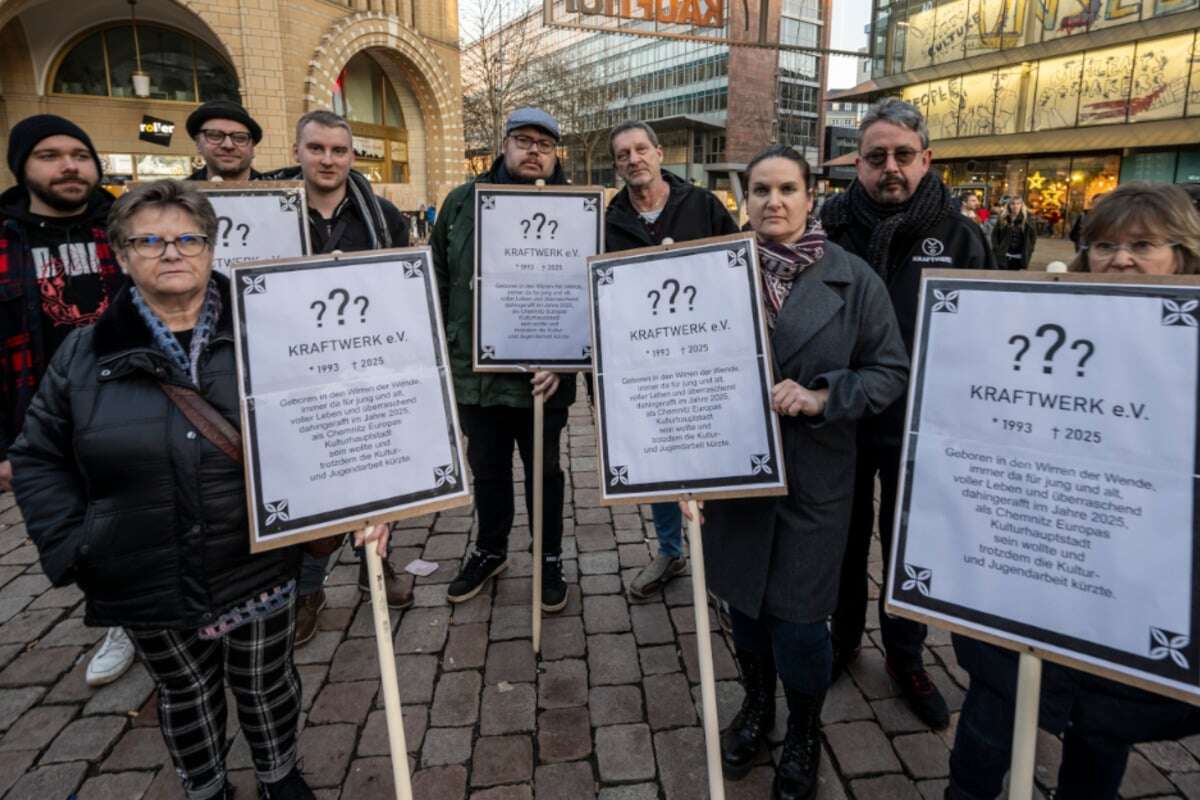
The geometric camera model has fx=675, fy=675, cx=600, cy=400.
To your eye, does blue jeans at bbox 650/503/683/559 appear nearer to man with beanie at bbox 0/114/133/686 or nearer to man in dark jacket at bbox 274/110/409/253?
man in dark jacket at bbox 274/110/409/253

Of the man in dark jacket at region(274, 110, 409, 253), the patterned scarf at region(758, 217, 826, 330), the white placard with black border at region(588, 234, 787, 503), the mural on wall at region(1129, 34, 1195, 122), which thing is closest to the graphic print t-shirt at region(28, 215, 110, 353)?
the man in dark jacket at region(274, 110, 409, 253)

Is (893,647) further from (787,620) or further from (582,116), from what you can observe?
(582,116)

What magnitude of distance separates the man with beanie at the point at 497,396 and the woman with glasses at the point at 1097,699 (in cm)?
215

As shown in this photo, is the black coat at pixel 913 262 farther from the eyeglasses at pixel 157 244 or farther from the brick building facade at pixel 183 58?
the brick building facade at pixel 183 58

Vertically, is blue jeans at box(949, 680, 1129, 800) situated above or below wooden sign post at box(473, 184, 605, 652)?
below

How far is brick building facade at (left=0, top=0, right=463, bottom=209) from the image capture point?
16.2 m

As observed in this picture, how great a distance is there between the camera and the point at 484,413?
373cm

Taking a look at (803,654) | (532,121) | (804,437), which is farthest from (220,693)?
(532,121)

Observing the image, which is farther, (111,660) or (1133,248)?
(111,660)

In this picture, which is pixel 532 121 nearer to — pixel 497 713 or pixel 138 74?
pixel 497 713

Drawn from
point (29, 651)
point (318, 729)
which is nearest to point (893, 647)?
point (318, 729)

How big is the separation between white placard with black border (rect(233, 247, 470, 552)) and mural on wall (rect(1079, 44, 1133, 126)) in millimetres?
30625

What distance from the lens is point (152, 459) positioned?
6.54 ft

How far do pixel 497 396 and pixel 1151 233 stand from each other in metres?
2.73
